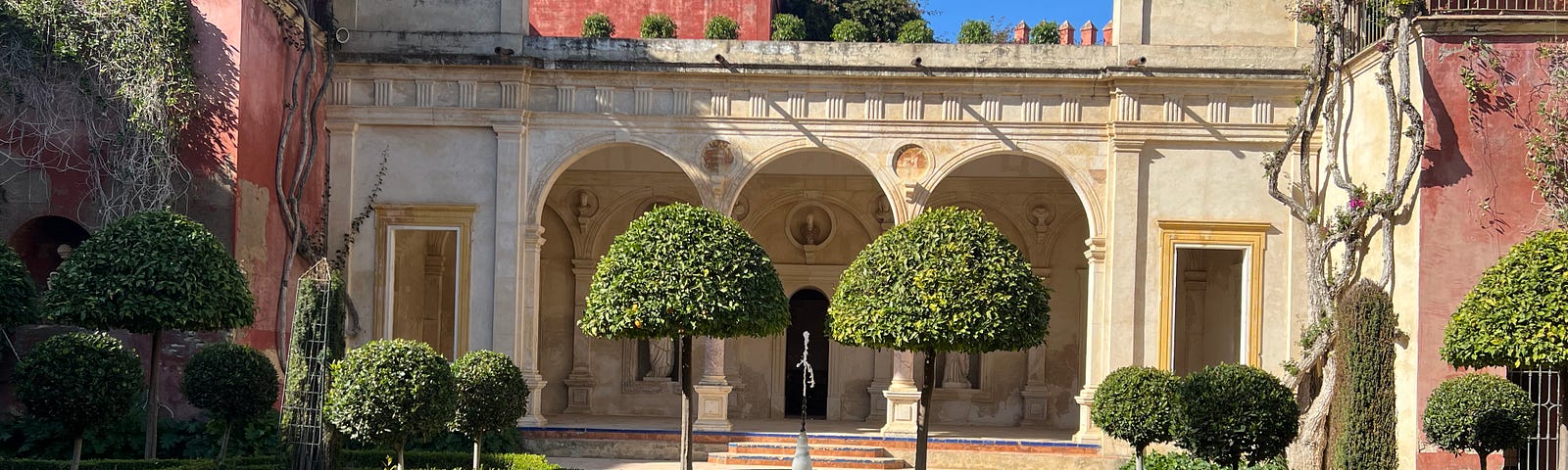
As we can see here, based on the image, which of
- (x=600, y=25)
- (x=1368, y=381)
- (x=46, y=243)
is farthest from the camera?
(x=600, y=25)

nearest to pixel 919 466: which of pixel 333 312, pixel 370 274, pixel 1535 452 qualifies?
pixel 333 312

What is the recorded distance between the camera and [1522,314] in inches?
442

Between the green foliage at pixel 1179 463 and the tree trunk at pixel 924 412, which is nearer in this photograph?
Answer: the tree trunk at pixel 924 412

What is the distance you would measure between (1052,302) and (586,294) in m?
5.99

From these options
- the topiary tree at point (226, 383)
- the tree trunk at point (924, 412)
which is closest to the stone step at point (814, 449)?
the tree trunk at point (924, 412)

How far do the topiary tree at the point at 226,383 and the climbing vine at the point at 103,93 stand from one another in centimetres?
200

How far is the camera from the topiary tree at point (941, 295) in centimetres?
1218

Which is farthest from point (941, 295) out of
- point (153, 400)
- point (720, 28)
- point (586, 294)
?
point (586, 294)

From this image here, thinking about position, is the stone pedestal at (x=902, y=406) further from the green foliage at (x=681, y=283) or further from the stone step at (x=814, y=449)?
the green foliage at (x=681, y=283)

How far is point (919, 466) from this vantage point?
12.7 metres

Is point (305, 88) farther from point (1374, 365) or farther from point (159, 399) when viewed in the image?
point (1374, 365)

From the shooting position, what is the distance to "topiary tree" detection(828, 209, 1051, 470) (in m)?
12.2

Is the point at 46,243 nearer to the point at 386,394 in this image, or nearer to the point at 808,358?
the point at 386,394

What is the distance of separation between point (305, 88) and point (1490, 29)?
11277 mm
